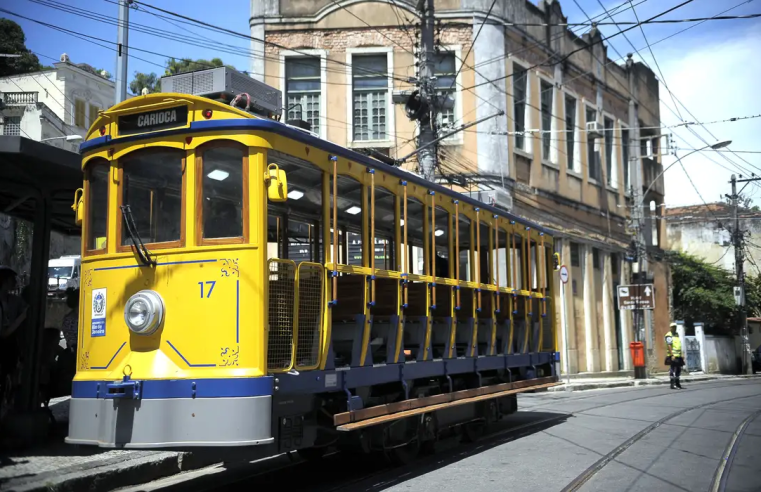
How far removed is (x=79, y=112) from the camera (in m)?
43.6

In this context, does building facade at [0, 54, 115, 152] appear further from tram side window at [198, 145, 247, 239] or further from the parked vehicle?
tram side window at [198, 145, 247, 239]

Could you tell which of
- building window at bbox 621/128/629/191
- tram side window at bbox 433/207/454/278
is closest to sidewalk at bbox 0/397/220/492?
tram side window at bbox 433/207/454/278

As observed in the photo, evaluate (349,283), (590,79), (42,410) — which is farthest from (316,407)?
(590,79)

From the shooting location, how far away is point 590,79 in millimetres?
30766

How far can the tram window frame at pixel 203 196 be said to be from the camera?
713 centimetres

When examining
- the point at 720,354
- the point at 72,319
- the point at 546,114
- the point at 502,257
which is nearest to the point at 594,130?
the point at 546,114

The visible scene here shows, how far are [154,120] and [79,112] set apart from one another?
3899 cm

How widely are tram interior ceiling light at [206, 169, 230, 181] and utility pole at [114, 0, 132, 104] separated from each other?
8684mm

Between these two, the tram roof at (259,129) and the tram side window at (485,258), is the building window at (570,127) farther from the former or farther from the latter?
the tram roof at (259,129)

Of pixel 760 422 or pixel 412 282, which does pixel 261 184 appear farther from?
pixel 760 422

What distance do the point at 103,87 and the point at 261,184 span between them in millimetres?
40999

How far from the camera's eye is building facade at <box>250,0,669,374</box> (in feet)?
78.9

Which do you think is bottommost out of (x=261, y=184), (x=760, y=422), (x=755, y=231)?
(x=760, y=422)

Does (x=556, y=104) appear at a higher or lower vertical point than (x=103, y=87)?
lower
